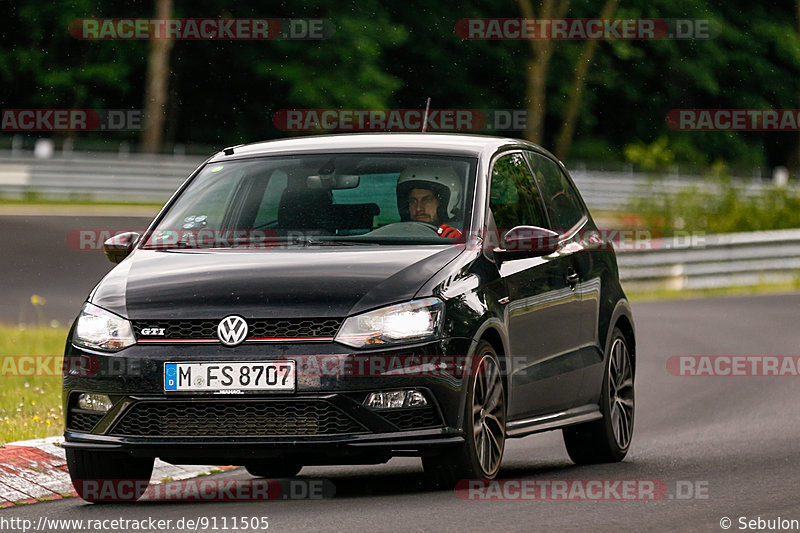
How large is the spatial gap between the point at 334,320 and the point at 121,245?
1823mm

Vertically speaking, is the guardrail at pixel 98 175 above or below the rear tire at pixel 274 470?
above

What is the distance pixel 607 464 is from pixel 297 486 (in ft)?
6.89

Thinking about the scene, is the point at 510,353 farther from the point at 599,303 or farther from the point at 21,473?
the point at 21,473

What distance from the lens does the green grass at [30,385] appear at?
10961mm

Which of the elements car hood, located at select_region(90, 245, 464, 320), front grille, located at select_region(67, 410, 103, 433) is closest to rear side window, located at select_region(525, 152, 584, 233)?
car hood, located at select_region(90, 245, 464, 320)

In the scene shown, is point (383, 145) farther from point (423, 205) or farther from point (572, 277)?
point (572, 277)

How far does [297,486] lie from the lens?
9336 millimetres

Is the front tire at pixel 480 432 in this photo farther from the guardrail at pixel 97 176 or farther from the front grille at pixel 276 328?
the guardrail at pixel 97 176


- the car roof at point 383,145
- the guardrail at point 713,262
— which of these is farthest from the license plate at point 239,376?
the guardrail at point 713,262

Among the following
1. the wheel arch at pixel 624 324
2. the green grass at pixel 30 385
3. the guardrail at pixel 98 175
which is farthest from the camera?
the guardrail at pixel 98 175

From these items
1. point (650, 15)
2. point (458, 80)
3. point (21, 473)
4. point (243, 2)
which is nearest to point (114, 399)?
point (21, 473)

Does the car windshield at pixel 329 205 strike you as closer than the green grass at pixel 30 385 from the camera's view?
Yes

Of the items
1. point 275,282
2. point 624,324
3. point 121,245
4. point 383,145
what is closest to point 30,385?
point 121,245

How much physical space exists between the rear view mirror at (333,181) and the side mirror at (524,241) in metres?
0.82
